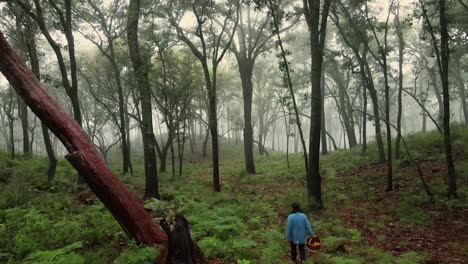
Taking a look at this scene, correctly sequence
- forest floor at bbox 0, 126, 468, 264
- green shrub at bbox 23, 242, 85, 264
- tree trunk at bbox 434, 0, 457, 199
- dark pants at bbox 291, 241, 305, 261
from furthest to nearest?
tree trunk at bbox 434, 0, 457, 199
dark pants at bbox 291, 241, 305, 261
forest floor at bbox 0, 126, 468, 264
green shrub at bbox 23, 242, 85, 264

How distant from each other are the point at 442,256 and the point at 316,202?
4799 mm

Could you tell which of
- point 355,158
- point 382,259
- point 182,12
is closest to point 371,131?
point 355,158

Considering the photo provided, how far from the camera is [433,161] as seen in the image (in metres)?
17.4

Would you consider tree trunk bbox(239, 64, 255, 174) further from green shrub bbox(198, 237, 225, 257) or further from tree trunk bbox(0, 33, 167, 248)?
tree trunk bbox(0, 33, 167, 248)

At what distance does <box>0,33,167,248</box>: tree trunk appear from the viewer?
5705mm

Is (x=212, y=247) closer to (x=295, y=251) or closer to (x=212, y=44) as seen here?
(x=295, y=251)

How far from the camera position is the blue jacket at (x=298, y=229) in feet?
26.5

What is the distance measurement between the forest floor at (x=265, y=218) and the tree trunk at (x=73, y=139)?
945mm

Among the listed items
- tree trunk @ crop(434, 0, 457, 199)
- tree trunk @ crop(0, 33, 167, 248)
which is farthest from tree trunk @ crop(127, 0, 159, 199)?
tree trunk @ crop(434, 0, 457, 199)

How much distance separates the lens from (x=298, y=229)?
321 inches

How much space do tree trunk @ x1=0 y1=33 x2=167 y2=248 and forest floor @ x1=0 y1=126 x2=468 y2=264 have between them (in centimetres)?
95

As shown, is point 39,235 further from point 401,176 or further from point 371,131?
point 371,131

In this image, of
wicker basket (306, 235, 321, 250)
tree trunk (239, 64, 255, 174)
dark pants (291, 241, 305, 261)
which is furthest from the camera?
tree trunk (239, 64, 255, 174)

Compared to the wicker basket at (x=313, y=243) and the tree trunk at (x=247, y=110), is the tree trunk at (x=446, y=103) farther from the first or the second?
the tree trunk at (x=247, y=110)
